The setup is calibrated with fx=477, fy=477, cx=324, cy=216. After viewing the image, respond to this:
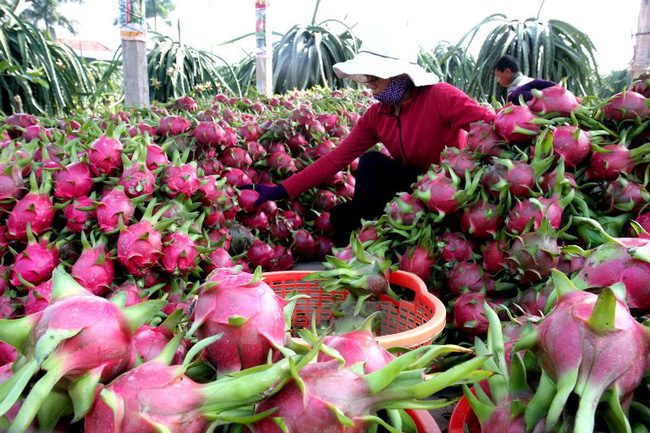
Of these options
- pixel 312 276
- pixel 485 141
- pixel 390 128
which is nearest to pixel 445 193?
pixel 485 141

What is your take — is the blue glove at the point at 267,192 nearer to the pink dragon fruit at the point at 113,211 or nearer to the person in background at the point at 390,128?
the person in background at the point at 390,128

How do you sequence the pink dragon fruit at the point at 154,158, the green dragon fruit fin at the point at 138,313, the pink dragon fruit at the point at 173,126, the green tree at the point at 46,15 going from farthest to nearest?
the green tree at the point at 46,15, the pink dragon fruit at the point at 173,126, the pink dragon fruit at the point at 154,158, the green dragon fruit fin at the point at 138,313

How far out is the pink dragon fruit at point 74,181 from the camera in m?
1.68

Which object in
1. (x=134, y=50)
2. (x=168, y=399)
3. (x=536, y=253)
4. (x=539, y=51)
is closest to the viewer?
(x=168, y=399)

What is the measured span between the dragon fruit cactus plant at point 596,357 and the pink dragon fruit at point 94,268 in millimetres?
1307

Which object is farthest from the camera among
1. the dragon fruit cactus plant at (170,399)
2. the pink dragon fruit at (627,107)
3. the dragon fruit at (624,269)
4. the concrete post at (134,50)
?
the concrete post at (134,50)

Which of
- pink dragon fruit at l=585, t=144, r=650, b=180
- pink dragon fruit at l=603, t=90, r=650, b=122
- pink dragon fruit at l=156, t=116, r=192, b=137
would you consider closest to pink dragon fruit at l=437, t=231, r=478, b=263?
pink dragon fruit at l=585, t=144, r=650, b=180

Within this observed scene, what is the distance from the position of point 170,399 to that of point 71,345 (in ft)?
0.54

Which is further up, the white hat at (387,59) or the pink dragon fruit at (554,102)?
the white hat at (387,59)

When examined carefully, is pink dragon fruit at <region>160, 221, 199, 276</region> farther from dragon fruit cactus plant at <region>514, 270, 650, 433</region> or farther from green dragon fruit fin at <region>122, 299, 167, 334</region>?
dragon fruit cactus plant at <region>514, 270, 650, 433</region>

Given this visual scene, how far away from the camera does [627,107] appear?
1.62 meters

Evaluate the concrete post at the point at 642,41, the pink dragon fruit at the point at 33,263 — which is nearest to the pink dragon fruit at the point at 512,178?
the pink dragon fruit at the point at 33,263

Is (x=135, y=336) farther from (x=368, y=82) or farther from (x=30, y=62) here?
(x=30, y=62)

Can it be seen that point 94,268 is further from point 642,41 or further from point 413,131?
point 642,41
